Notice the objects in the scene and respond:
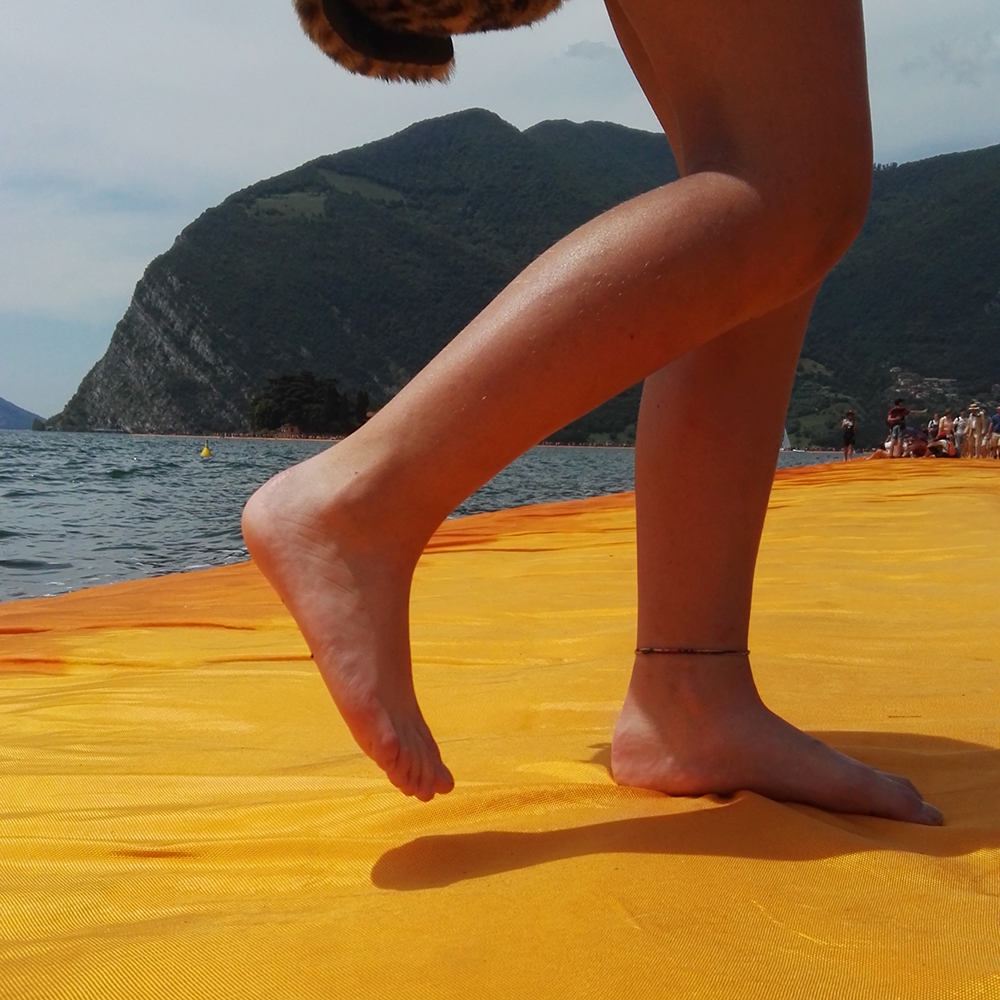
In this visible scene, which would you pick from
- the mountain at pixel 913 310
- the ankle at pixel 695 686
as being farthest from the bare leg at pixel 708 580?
the mountain at pixel 913 310

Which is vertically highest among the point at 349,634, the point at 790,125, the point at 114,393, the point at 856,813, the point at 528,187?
the point at 528,187

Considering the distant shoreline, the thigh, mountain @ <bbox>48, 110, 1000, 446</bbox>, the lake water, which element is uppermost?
mountain @ <bbox>48, 110, 1000, 446</bbox>

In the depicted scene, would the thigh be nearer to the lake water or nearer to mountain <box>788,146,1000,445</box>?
the lake water

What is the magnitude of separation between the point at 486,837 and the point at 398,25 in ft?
2.04

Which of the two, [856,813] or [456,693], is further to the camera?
[456,693]

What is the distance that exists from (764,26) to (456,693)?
67 centimetres

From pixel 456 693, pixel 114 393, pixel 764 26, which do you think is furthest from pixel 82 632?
pixel 114 393

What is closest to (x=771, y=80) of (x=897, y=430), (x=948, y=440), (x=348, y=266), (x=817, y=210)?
(x=817, y=210)

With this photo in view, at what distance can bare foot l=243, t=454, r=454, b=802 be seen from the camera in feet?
2.12

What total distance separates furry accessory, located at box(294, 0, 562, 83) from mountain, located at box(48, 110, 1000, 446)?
35.5 m

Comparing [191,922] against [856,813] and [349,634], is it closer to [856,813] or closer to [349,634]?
[349,634]

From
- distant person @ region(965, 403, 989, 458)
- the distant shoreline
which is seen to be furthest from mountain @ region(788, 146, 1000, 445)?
distant person @ region(965, 403, 989, 458)

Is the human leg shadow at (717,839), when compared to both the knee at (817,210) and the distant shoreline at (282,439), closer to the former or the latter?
the knee at (817,210)

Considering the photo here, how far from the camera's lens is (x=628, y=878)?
0.55 metres
